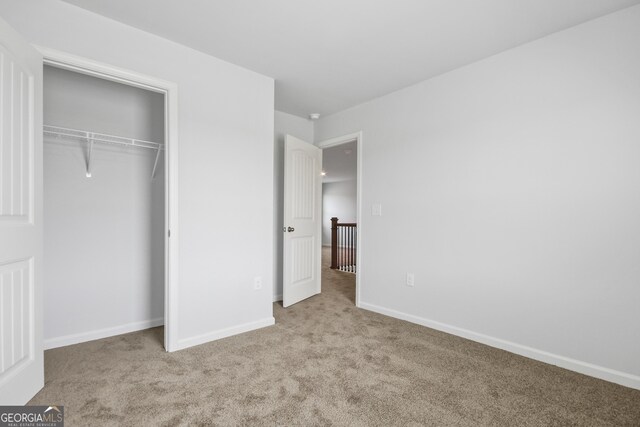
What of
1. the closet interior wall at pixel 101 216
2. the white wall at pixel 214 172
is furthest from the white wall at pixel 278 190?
the closet interior wall at pixel 101 216

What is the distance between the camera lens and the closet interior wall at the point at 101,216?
2391 millimetres

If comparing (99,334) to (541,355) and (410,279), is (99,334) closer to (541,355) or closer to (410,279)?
(410,279)

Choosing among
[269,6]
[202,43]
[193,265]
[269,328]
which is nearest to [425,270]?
[269,328]

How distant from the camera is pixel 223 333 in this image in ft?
8.46

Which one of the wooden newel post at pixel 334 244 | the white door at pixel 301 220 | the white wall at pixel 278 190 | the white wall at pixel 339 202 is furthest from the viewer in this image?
the white wall at pixel 339 202

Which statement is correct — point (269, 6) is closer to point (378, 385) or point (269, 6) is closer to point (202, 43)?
point (202, 43)

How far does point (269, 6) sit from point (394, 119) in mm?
1759

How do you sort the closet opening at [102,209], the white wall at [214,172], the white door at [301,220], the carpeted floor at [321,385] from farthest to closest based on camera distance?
the white door at [301,220], the closet opening at [102,209], the white wall at [214,172], the carpeted floor at [321,385]

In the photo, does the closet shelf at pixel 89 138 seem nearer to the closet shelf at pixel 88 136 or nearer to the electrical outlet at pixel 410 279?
the closet shelf at pixel 88 136

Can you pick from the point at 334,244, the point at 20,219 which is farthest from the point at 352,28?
the point at 334,244

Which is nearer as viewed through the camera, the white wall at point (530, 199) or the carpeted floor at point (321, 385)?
the carpeted floor at point (321, 385)

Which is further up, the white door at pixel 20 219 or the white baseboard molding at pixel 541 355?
the white door at pixel 20 219

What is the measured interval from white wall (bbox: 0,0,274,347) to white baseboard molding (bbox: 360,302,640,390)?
162 cm
